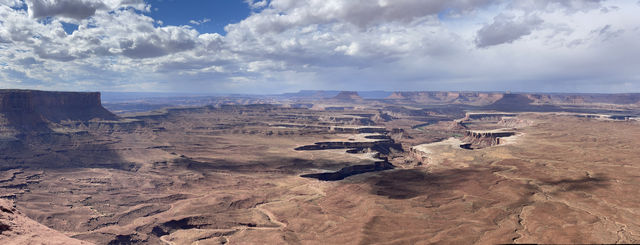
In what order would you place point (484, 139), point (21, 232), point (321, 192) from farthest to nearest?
point (484, 139) < point (321, 192) < point (21, 232)

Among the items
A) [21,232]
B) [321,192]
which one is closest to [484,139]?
[321,192]

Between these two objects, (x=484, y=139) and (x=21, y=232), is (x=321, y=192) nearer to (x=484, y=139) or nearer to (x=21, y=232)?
(x=21, y=232)

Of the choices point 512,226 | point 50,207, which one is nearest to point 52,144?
point 50,207

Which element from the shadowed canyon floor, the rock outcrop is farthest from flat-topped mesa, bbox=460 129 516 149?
the rock outcrop

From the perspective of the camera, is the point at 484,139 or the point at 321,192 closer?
the point at 321,192

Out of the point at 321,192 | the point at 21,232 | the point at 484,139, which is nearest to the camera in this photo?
the point at 21,232

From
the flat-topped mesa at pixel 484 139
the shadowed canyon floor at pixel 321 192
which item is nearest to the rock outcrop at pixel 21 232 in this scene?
the shadowed canyon floor at pixel 321 192

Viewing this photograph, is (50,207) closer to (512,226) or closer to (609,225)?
(512,226)

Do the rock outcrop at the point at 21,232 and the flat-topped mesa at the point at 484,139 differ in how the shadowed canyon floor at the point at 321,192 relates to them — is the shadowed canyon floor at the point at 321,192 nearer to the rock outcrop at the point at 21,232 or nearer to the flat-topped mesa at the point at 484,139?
the rock outcrop at the point at 21,232

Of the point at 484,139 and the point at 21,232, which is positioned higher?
the point at 21,232
